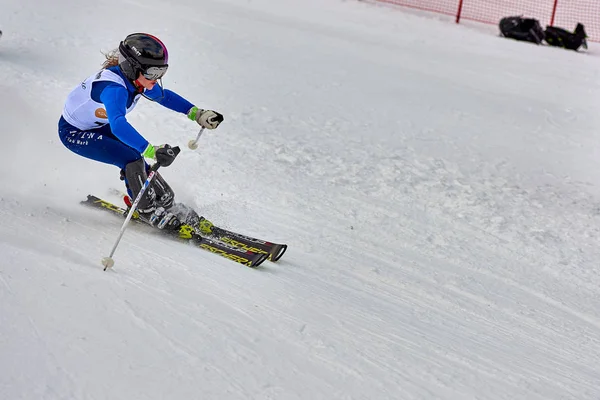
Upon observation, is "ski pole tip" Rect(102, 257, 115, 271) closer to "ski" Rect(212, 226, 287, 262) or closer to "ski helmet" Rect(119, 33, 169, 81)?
"ski" Rect(212, 226, 287, 262)

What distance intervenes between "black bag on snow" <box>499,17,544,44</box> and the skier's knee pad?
11733mm

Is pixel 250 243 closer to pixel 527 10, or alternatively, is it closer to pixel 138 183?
pixel 138 183

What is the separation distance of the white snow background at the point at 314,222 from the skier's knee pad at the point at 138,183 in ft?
0.90

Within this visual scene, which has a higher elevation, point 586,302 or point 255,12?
point 255,12

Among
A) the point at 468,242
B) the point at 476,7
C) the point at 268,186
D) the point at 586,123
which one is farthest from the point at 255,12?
the point at 468,242

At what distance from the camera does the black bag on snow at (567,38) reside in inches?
595

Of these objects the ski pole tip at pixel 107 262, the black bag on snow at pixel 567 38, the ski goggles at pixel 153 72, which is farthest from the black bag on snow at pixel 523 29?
the ski pole tip at pixel 107 262

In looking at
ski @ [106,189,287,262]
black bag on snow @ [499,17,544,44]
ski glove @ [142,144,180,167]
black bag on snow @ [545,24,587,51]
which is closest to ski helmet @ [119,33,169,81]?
ski glove @ [142,144,180,167]

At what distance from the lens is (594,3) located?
18281 millimetres

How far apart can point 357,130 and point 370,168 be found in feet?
4.31

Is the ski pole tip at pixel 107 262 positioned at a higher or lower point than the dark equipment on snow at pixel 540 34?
lower

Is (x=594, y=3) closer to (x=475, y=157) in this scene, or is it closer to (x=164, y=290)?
(x=475, y=157)

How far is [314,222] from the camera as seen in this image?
6.91m

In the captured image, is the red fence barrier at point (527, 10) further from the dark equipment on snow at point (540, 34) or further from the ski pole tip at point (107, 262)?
the ski pole tip at point (107, 262)
